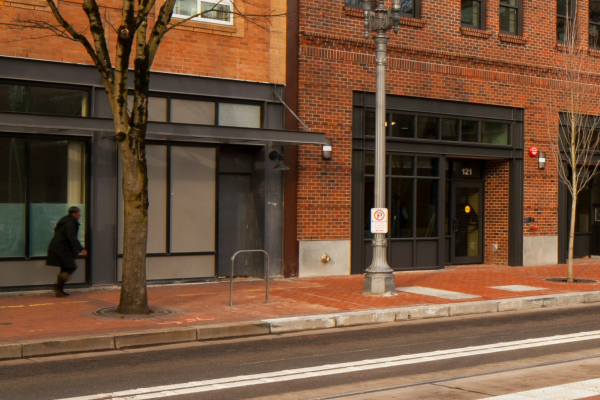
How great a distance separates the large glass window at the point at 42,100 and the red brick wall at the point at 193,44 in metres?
0.57

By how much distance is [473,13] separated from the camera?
64.5 feet

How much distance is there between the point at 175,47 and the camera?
595 inches

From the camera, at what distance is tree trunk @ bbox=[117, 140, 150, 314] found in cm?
1108

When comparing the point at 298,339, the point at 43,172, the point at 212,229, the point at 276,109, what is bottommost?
the point at 298,339

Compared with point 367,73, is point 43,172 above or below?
below

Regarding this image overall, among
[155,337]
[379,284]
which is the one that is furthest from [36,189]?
[379,284]

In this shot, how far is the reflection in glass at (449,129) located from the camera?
19.0 metres

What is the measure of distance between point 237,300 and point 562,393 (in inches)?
276

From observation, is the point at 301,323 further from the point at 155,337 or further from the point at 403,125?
the point at 403,125

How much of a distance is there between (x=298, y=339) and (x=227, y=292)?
157 inches

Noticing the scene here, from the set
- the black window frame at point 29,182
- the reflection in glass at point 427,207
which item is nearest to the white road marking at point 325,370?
the black window frame at point 29,182

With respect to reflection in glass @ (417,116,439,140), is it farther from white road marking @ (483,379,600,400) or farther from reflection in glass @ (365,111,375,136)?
white road marking @ (483,379,600,400)

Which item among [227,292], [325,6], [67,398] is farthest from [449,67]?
[67,398]

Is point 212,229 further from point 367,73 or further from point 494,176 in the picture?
point 494,176
